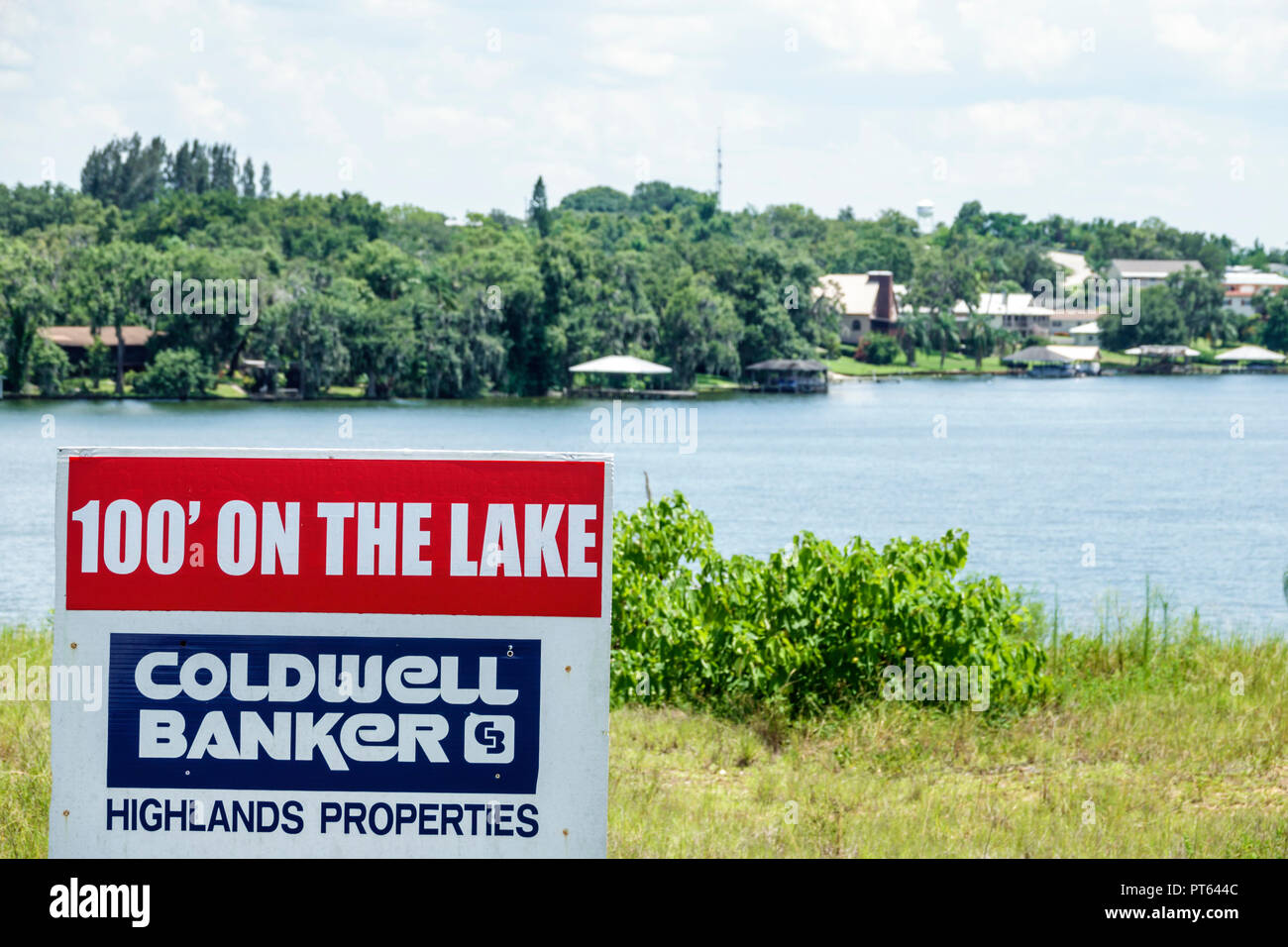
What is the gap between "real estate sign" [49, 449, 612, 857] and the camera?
10.5 feet

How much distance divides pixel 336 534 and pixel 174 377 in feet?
268

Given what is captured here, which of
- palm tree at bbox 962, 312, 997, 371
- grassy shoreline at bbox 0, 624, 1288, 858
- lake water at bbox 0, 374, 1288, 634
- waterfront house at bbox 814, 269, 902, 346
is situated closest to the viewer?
grassy shoreline at bbox 0, 624, 1288, 858

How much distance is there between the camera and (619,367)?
9275 cm

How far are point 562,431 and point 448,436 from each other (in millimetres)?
5940

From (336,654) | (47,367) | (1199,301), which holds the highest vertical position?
(1199,301)

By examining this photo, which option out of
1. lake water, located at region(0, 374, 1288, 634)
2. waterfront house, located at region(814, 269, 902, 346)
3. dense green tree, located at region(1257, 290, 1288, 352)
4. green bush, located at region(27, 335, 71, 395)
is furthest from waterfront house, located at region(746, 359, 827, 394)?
dense green tree, located at region(1257, 290, 1288, 352)

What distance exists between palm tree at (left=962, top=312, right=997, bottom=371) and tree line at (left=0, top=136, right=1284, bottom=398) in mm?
1005

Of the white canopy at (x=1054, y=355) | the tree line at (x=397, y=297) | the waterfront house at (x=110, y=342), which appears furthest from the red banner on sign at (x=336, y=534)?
the white canopy at (x=1054, y=355)

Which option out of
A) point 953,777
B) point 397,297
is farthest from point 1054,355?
point 953,777

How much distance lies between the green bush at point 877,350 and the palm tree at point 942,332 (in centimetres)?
644

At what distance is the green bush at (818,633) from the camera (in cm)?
923

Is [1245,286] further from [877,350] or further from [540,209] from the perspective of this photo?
[540,209]

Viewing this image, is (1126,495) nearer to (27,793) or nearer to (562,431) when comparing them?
(562,431)

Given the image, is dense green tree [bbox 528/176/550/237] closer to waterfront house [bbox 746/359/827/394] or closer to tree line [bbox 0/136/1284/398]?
tree line [bbox 0/136/1284/398]
